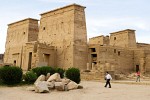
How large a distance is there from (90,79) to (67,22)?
11.5 meters

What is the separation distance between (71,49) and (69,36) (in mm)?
2123

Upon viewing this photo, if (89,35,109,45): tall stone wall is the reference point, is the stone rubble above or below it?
below

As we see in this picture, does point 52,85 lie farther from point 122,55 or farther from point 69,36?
point 122,55

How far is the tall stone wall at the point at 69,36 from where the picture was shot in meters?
34.7

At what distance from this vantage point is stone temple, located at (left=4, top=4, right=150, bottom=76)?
34781mm

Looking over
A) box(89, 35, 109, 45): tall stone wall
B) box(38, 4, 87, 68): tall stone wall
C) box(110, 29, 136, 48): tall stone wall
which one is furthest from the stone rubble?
box(89, 35, 109, 45): tall stone wall

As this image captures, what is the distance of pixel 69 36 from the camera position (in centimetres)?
3541

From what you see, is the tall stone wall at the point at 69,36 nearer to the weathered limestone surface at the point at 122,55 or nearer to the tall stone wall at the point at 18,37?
the weathered limestone surface at the point at 122,55

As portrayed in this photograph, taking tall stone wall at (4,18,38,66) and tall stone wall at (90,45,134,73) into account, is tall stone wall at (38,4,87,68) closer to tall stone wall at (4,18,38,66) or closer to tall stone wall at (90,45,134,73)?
tall stone wall at (90,45,134,73)

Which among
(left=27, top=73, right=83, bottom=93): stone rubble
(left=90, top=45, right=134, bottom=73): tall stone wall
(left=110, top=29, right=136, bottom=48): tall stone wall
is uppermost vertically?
(left=110, top=29, right=136, bottom=48): tall stone wall

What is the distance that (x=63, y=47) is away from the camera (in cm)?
3606

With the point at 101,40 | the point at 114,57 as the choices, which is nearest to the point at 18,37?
the point at 101,40

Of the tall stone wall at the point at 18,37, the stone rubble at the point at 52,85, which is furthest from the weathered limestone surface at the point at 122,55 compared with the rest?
the stone rubble at the point at 52,85

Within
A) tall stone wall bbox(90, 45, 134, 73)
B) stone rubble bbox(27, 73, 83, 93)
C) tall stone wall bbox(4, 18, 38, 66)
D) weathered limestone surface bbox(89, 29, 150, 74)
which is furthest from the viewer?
tall stone wall bbox(4, 18, 38, 66)
